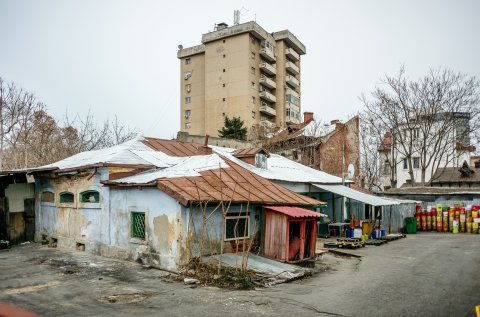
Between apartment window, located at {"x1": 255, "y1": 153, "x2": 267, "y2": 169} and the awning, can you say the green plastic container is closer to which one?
the awning

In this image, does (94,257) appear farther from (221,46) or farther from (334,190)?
(221,46)

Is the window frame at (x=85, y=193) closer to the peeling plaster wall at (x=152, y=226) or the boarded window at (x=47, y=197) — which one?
the peeling plaster wall at (x=152, y=226)

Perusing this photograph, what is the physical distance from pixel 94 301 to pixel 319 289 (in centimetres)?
608

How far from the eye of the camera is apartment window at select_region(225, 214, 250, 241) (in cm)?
1375

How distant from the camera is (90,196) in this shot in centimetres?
1666

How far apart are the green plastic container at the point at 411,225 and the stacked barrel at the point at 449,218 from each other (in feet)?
5.66

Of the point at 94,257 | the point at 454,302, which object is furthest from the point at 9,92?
the point at 454,302

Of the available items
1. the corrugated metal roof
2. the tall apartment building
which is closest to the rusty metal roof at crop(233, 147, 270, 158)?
the corrugated metal roof

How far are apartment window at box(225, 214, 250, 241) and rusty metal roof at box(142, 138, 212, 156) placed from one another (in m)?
7.10

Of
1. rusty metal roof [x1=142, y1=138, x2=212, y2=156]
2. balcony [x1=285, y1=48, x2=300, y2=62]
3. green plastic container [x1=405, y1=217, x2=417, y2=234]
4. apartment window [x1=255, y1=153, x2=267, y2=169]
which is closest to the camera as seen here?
rusty metal roof [x1=142, y1=138, x2=212, y2=156]

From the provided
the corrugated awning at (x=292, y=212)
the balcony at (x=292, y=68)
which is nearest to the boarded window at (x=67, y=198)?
the corrugated awning at (x=292, y=212)

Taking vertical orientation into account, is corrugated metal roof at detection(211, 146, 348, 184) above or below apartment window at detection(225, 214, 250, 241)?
above

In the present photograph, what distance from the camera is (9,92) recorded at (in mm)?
28188

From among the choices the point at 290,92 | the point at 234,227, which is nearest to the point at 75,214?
Answer: the point at 234,227
